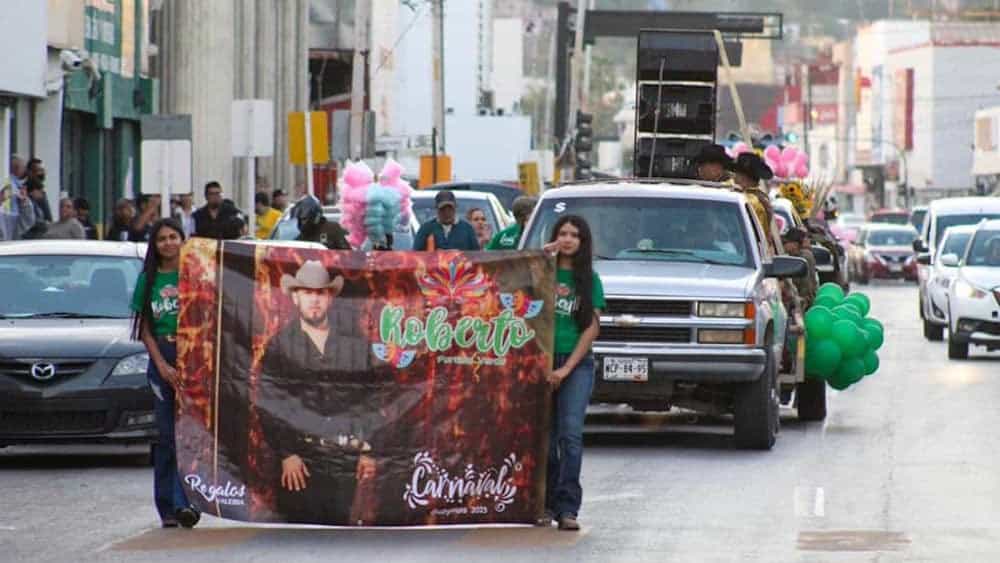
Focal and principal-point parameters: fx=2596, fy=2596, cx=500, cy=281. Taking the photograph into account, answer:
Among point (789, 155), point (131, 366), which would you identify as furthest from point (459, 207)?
point (131, 366)

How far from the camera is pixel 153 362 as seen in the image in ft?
44.3

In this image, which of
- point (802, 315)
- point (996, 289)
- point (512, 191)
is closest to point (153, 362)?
point (802, 315)

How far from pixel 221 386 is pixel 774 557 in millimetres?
3005

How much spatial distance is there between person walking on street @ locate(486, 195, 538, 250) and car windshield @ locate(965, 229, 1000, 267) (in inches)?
Result: 396

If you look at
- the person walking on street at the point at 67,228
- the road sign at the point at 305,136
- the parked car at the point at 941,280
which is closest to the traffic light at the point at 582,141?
the parked car at the point at 941,280

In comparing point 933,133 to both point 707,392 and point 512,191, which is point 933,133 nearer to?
point 512,191

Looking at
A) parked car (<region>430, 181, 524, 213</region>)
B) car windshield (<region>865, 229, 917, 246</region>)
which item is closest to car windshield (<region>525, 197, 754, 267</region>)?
parked car (<region>430, 181, 524, 213</region>)

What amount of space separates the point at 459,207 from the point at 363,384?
673 inches

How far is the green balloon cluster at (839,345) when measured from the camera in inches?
822

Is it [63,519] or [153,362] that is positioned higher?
[153,362]

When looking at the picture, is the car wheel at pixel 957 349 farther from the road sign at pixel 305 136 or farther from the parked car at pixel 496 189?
the parked car at pixel 496 189

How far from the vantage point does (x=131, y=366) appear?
55.8ft

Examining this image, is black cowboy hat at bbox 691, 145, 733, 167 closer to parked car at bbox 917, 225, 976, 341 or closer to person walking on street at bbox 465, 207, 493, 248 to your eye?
person walking on street at bbox 465, 207, 493, 248

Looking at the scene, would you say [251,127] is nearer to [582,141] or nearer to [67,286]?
[67,286]
